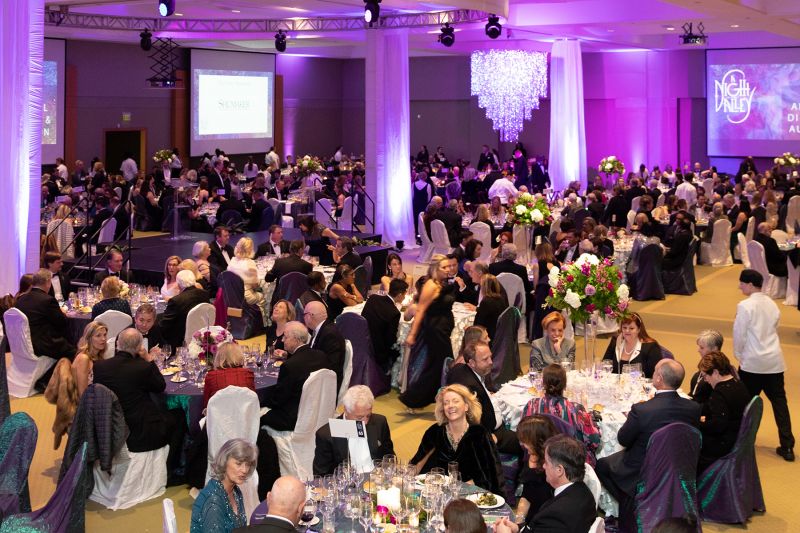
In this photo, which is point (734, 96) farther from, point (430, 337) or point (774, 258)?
point (430, 337)

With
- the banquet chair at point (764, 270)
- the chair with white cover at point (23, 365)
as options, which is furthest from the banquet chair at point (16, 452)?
the banquet chair at point (764, 270)

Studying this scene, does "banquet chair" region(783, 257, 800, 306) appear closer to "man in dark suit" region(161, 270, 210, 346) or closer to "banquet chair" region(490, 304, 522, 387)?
"banquet chair" region(490, 304, 522, 387)

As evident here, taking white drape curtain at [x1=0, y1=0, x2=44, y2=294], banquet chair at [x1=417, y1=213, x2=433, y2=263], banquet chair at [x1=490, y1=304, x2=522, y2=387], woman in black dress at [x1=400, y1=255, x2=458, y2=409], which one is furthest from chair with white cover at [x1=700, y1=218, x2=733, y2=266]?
white drape curtain at [x1=0, y1=0, x2=44, y2=294]

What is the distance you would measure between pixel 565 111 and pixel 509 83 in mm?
1388

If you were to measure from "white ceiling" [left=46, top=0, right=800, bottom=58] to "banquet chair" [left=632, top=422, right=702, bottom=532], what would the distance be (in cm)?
942

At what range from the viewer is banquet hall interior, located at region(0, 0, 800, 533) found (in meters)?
9.16

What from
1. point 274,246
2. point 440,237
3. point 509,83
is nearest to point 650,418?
point 274,246

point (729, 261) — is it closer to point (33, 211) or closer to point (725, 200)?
point (725, 200)

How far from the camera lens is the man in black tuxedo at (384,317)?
9.02 meters

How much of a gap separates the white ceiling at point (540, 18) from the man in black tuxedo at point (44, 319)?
7212 millimetres

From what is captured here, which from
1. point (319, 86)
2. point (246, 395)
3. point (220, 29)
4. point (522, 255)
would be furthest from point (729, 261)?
point (319, 86)

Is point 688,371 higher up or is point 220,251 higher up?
point 220,251

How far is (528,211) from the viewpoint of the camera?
1285cm

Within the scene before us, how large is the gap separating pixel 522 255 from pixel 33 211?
709 centimetres
